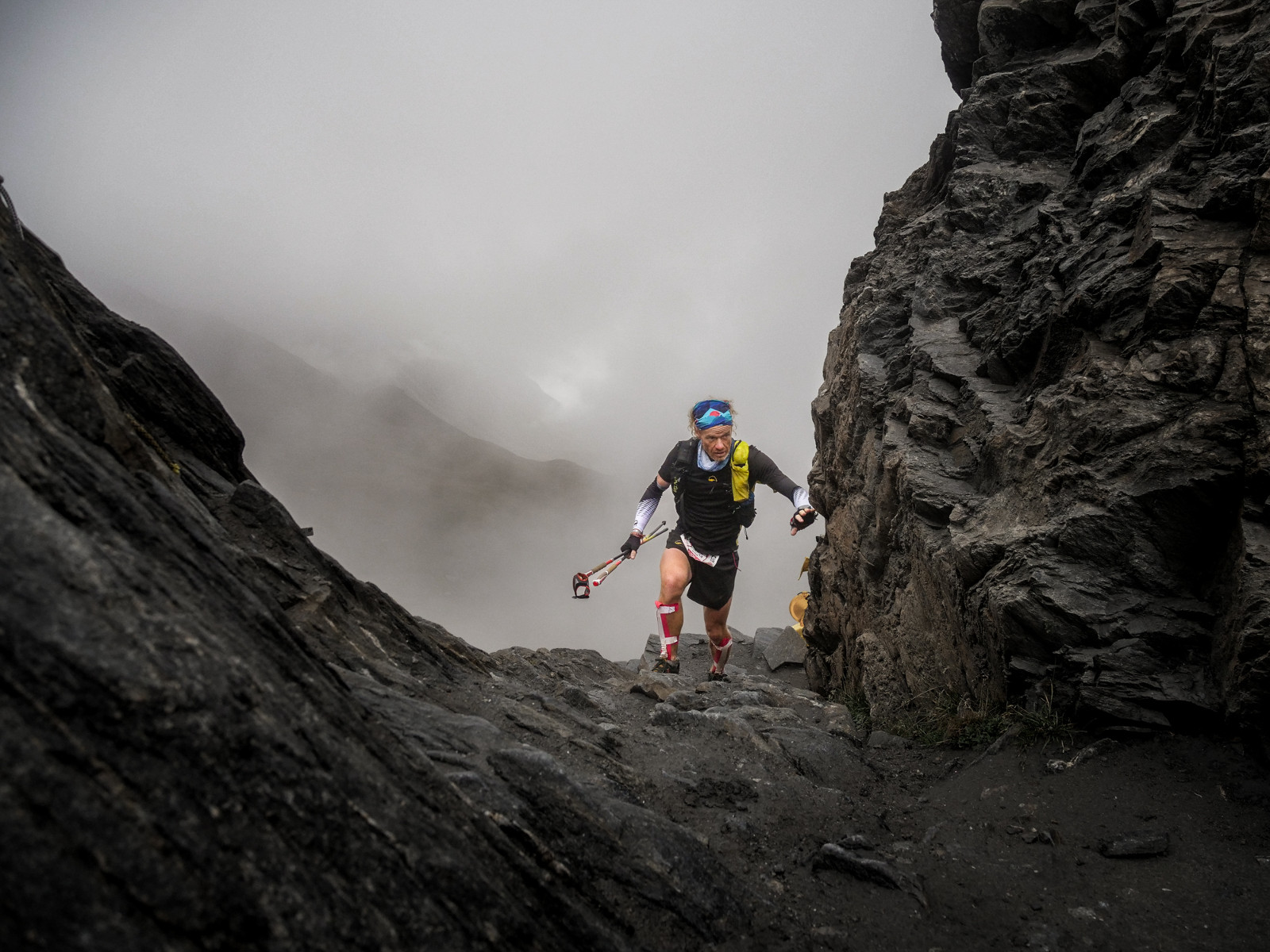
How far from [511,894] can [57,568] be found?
2.15 meters

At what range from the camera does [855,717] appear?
8250 mm

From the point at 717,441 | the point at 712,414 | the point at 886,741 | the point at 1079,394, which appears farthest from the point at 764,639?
the point at 1079,394

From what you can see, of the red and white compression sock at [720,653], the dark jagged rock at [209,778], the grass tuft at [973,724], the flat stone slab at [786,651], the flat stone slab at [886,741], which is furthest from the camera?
the flat stone slab at [786,651]

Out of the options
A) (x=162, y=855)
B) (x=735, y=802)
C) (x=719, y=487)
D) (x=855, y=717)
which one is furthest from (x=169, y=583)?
(x=719, y=487)

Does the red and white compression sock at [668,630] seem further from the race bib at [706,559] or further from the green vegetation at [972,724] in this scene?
the green vegetation at [972,724]

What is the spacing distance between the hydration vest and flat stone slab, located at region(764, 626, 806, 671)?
6008 millimetres

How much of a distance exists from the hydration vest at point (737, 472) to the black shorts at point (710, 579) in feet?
2.47

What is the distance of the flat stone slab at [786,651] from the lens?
1585 cm

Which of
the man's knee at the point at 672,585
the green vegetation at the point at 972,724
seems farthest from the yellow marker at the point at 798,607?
the green vegetation at the point at 972,724

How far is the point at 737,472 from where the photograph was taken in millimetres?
10844

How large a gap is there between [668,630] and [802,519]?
2.92 meters

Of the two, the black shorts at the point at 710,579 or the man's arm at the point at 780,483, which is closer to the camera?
the man's arm at the point at 780,483

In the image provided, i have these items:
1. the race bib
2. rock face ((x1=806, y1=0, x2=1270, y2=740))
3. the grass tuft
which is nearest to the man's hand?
rock face ((x1=806, y1=0, x2=1270, y2=740))

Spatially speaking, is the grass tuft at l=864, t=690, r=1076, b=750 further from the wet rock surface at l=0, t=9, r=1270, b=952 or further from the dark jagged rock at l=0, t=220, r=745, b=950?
the dark jagged rock at l=0, t=220, r=745, b=950
